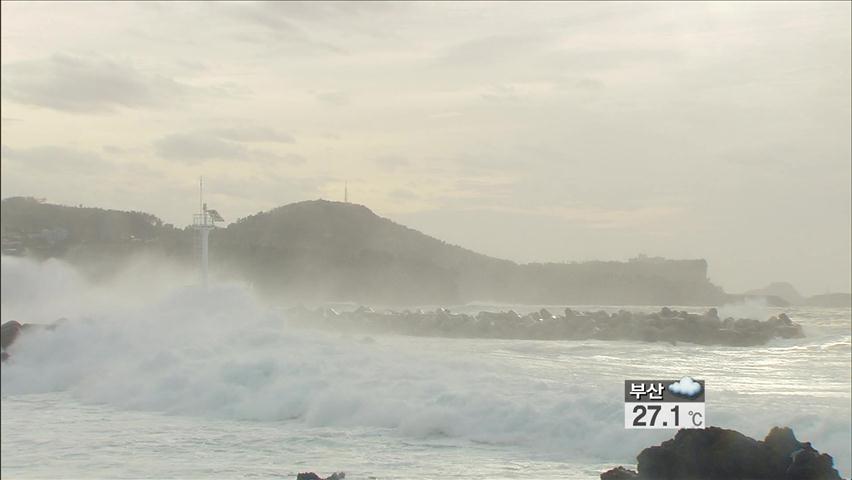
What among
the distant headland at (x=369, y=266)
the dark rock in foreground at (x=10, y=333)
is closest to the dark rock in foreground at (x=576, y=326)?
the distant headland at (x=369, y=266)

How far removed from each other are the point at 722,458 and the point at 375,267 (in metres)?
29.3

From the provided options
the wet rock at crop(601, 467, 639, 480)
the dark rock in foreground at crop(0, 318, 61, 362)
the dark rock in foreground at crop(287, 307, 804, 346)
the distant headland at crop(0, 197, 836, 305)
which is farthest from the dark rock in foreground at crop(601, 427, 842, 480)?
the dark rock in foreground at crop(287, 307, 804, 346)

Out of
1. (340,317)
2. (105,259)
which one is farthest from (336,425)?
(340,317)

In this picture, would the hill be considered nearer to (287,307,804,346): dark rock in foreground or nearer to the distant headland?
the distant headland

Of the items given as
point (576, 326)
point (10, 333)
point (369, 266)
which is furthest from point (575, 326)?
point (10, 333)

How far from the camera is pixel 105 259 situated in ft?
61.6

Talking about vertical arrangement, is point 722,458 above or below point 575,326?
above
